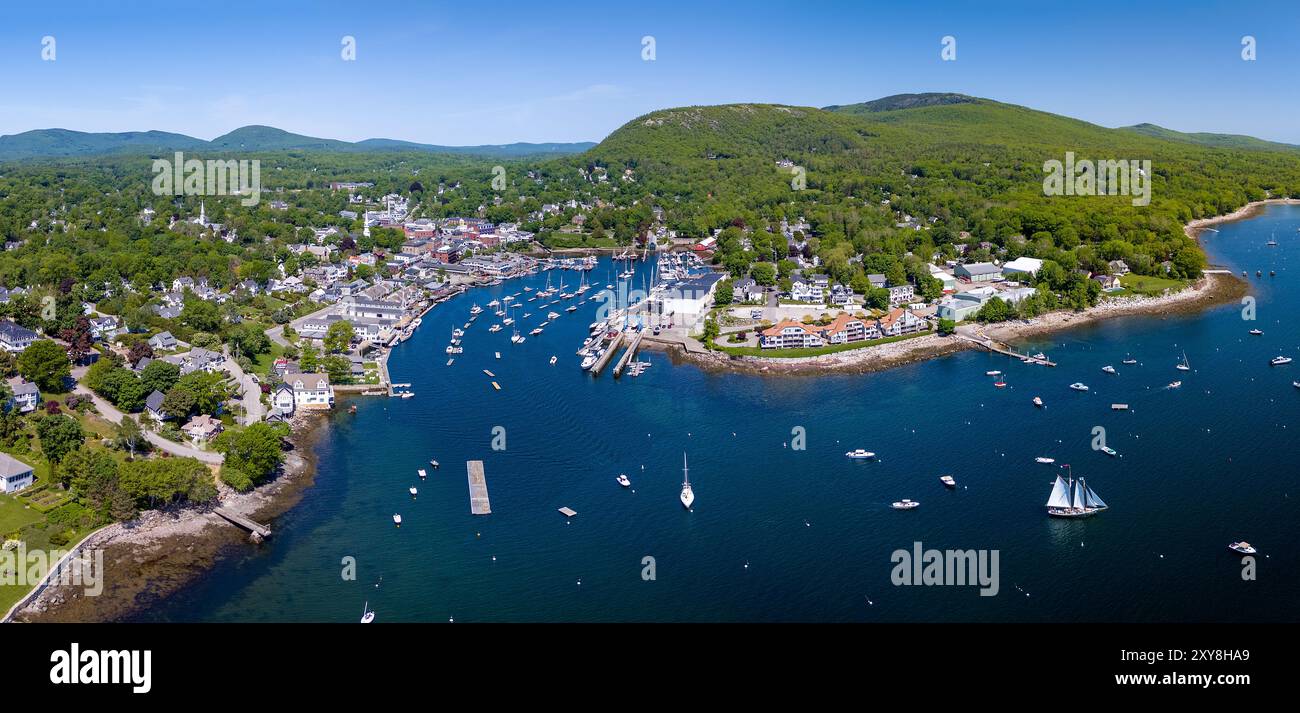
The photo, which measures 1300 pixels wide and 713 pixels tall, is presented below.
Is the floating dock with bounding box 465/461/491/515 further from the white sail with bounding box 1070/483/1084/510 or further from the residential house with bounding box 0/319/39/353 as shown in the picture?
the residential house with bounding box 0/319/39/353

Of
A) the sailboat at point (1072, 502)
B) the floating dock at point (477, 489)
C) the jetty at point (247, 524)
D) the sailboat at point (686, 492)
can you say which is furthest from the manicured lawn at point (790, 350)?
the jetty at point (247, 524)

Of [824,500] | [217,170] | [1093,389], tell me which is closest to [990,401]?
[1093,389]

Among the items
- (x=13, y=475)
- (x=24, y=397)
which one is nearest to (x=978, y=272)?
(x=24, y=397)

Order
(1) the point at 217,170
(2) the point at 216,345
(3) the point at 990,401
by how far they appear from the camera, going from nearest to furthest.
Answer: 1. (3) the point at 990,401
2. (2) the point at 216,345
3. (1) the point at 217,170

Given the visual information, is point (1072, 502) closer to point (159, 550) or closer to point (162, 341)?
point (159, 550)

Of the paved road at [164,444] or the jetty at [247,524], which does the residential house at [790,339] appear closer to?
the paved road at [164,444]

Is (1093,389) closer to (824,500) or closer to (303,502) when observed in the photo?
(824,500)

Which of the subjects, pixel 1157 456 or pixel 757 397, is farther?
pixel 757 397
